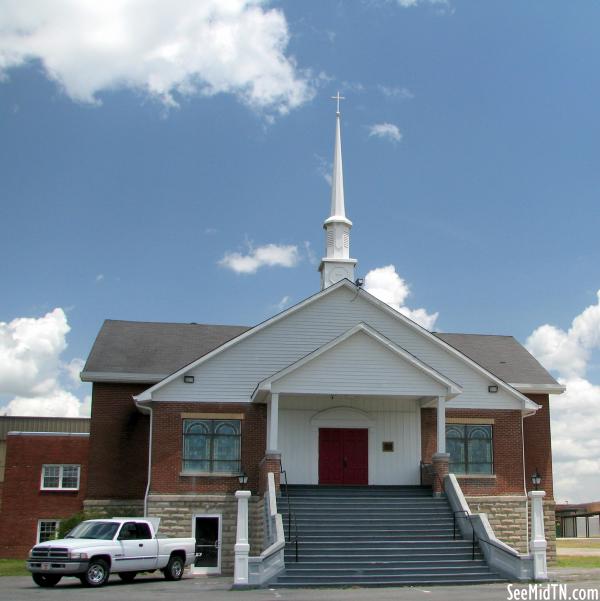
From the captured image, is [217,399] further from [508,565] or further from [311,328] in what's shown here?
[508,565]

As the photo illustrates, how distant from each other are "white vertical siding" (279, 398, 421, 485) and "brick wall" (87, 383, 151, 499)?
5.24 m

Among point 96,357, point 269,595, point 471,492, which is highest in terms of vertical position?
point 96,357

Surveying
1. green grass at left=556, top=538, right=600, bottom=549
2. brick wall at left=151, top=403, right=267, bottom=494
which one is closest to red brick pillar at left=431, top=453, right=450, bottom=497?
brick wall at left=151, top=403, right=267, bottom=494

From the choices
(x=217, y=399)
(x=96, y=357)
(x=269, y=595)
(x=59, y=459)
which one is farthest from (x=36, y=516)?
(x=269, y=595)

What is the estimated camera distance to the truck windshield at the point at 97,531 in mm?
21500

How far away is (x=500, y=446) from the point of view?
28672mm

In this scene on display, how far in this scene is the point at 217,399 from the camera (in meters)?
27.3

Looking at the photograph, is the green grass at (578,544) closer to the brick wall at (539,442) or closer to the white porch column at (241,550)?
the brick wall at (539,442)

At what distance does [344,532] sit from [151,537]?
4.95m

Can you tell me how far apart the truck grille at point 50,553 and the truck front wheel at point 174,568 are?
361cm

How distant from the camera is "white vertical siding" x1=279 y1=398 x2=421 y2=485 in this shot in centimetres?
2817

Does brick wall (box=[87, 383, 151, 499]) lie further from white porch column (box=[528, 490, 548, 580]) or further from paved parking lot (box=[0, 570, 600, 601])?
white porch column (box=[528, 490, 548, 580])

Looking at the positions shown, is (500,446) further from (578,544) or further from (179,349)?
(578,544)

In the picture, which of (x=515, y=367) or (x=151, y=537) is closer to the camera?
(x=151, y=537)
